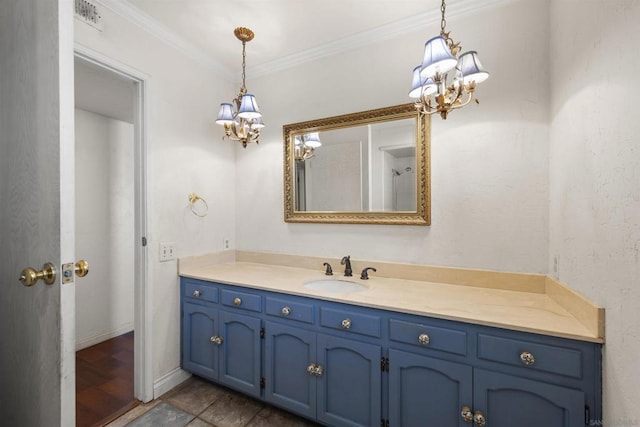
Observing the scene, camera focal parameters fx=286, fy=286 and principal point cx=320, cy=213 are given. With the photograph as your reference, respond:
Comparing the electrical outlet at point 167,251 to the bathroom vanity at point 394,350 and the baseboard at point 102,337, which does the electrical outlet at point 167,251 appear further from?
the baseboard at point 102,337

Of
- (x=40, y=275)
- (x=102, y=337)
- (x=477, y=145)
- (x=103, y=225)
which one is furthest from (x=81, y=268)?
(x=102, y=337)

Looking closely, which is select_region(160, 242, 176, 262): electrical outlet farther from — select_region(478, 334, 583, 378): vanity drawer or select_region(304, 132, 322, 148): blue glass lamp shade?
select_region(478, 334, 583, 378): vanity drawer

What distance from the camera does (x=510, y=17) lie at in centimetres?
164

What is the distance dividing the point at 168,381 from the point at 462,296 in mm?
2042

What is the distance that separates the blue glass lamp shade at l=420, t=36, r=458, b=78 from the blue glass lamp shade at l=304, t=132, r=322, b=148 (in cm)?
104

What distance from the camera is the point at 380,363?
1433 millimetres

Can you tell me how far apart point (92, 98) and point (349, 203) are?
238 centimetres

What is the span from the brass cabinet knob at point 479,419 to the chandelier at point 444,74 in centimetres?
134

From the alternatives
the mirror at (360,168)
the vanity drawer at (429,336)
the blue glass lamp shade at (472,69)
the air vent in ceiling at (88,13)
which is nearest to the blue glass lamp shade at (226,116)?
the mirror at (360,168)

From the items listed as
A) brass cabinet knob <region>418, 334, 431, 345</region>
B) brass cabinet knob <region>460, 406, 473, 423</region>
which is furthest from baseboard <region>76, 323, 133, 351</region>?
brass cabinet knob <region>460, 406, 473, 423</region>

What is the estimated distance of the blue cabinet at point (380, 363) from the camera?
3.65ft

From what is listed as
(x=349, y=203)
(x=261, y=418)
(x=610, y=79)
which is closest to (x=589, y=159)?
(x=610, y=79)

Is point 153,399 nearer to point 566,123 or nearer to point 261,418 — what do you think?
point 261,418

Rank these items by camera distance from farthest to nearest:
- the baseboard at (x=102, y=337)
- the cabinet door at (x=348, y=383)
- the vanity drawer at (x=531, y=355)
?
1. the baseboard at (x=102, y=337)
2. the cabinet door at (x=348, y=383)
3. the vanity drawer at (x=531, y=355)
